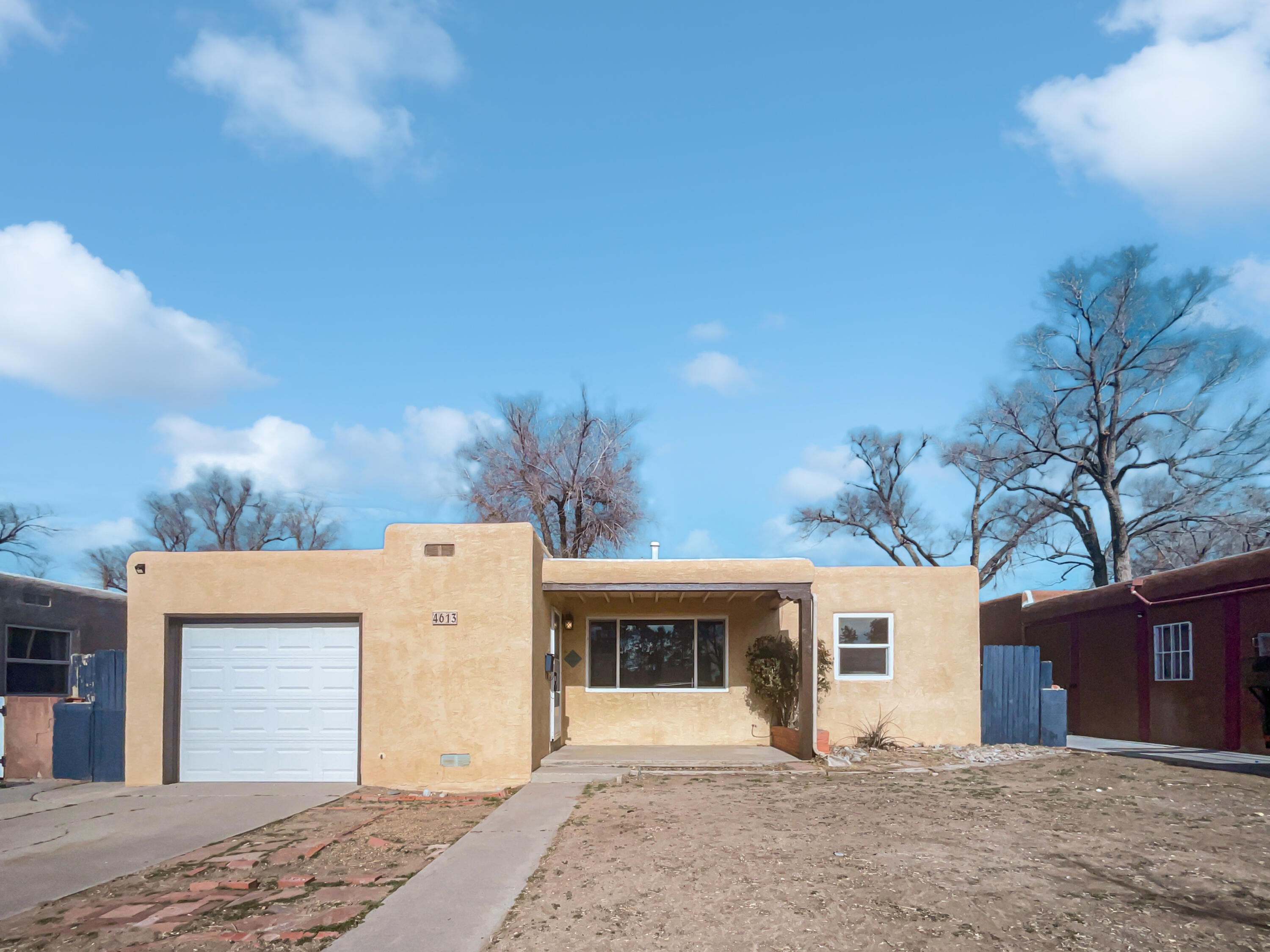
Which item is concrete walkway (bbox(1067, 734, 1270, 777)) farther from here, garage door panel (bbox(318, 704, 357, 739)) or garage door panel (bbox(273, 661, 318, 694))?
garage door panel (bbox(273, 661, 318, 694))

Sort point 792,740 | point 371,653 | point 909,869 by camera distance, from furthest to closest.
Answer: point 792,740 → point 371,653 → point 909,869

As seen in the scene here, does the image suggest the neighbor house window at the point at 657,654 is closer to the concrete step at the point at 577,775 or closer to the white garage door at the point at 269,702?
the concrete step at the point at 577,775

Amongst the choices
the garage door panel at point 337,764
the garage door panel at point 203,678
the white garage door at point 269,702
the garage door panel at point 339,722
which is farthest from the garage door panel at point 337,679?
the garage door panel at point 203,678

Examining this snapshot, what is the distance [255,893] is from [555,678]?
8.27 meters

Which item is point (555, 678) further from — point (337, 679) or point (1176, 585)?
point (1176, 585)

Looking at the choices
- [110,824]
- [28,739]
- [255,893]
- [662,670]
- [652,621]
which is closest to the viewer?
[255,893]

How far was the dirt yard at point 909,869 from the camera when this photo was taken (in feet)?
19.5

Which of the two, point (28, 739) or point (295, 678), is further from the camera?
point (28, 739)

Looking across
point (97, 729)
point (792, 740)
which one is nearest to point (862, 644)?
point (792, 740)

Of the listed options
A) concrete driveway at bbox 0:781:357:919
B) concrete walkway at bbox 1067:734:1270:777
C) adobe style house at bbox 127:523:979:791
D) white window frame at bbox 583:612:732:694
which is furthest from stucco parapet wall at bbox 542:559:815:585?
concrete walkway at bbox 1067:734:1270:777

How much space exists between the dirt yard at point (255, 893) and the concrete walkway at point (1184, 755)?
9525 mm

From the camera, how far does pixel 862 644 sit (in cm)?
1559

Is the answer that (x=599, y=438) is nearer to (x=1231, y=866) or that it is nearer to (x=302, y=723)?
(x=302, y=723)

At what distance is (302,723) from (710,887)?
7791 millimetres
